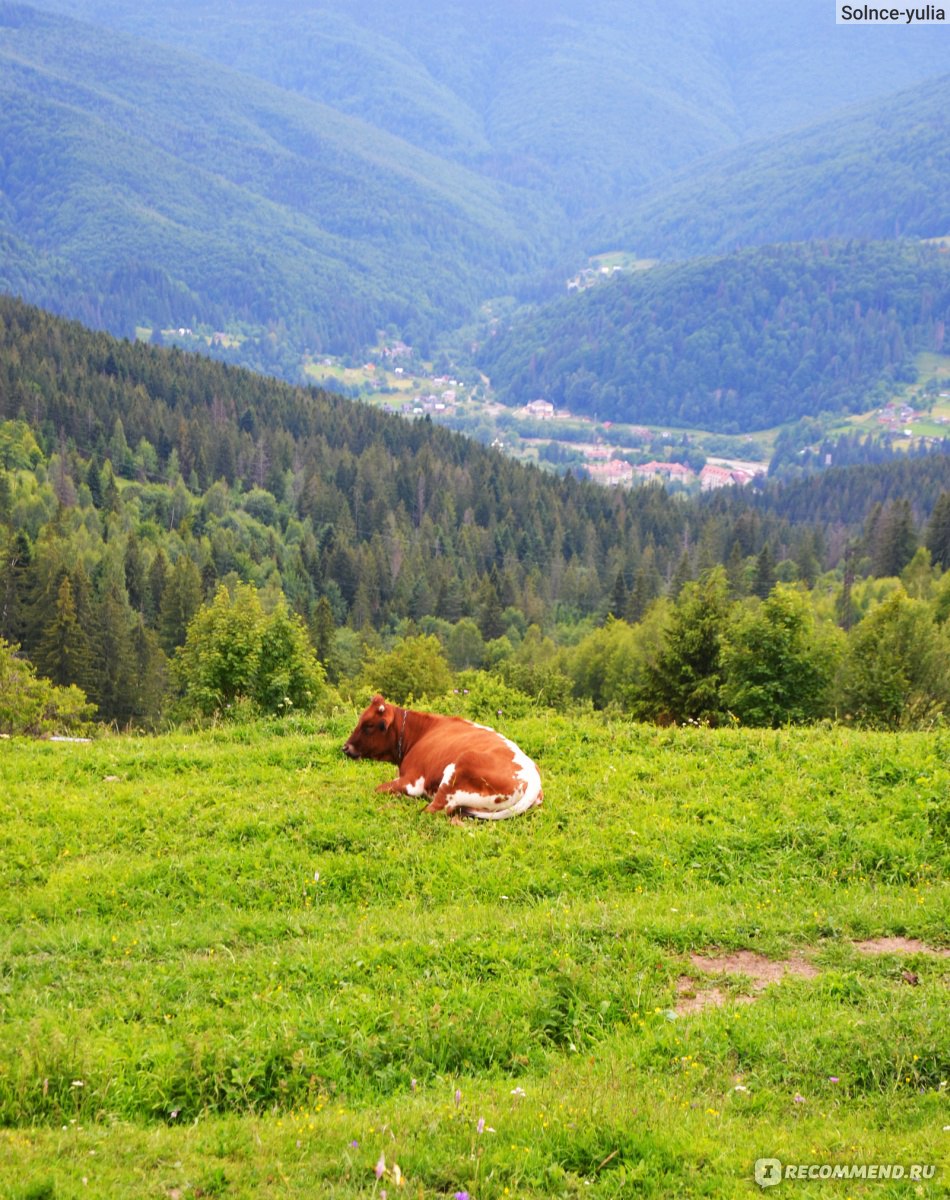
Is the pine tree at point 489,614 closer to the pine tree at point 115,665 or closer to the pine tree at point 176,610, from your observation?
the pine tree at point 176,610

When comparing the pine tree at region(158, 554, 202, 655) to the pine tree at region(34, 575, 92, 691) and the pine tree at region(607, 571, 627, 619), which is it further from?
the pine tree at region(607, 571, 627, 619)

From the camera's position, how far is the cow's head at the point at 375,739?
59.4 feet

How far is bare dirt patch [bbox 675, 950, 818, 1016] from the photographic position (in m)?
10.8

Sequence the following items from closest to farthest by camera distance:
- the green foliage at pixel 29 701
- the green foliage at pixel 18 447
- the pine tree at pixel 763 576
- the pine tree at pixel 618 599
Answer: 1. the green foliage at pixel 29 701
2. the pine tree at pixel 763 576
3. the green foliage at pixel 18 447
4. the pine tree at pixel 618 599

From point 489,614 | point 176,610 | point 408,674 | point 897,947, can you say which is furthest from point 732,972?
point 489,614

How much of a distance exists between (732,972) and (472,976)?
276 cm

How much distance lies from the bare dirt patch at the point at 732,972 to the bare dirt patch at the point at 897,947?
80 cm

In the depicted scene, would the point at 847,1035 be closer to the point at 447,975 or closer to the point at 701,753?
the point at 447,975

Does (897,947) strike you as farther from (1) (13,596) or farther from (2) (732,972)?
(1) (13,596)

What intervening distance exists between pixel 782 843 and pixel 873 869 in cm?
118

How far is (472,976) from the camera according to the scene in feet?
36.3

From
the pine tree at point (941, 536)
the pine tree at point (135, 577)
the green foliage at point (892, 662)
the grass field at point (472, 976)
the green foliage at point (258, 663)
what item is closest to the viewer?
the grass field at point (472, 976)

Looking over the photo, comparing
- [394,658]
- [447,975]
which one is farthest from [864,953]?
[394,658]

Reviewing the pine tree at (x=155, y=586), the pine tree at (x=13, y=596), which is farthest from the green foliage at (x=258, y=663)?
the pine tree at (x=155, y=586)
